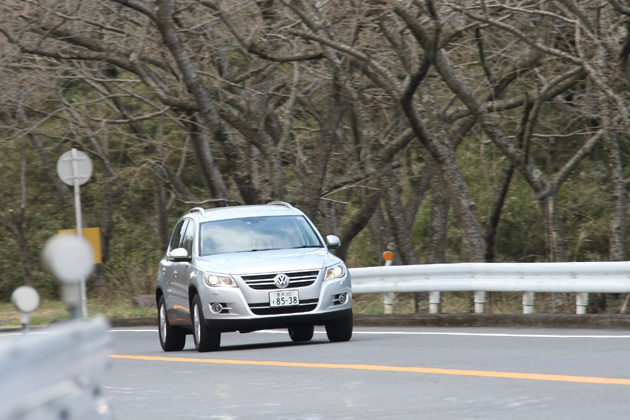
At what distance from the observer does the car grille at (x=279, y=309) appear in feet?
38.9

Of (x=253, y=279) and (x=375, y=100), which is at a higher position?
(x=375, y=100)

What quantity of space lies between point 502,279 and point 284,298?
428cm

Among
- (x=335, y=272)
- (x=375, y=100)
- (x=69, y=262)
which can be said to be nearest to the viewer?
(x=69, y=262)

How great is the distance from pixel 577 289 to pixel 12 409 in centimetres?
1188

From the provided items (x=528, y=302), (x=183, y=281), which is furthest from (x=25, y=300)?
(x=528, y=302)

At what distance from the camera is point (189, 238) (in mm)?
13469

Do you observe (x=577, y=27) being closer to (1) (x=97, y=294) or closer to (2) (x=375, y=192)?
(2) (x=375, y=192)

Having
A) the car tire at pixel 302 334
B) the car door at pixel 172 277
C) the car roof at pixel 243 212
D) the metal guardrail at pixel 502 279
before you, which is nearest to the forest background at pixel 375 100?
the metal guardrail at pixel 502 279

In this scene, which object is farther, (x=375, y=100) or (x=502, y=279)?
(x=375, y=100)

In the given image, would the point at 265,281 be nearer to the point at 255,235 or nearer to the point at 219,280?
the point at 219,280

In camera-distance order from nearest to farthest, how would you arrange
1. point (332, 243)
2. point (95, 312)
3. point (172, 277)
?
point (332, 243) → point (172, 277) → point (95, 312)

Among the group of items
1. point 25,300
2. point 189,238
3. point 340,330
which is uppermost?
point 25,300

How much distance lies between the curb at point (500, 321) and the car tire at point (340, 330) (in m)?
2.70

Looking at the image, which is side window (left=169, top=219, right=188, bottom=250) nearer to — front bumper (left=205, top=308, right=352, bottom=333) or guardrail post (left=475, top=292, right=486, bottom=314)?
front bumper (left=205, top=308, right=352, bottom=333)
